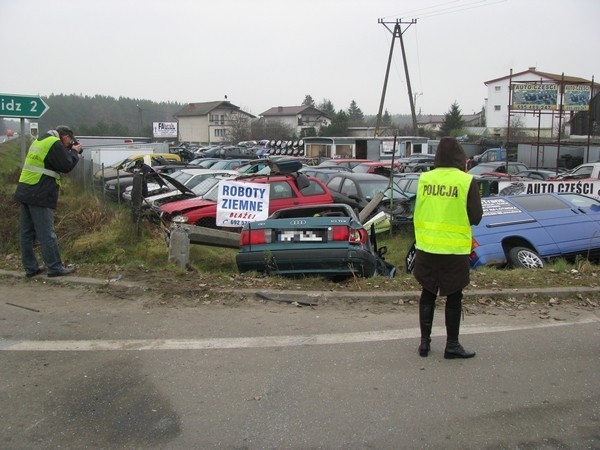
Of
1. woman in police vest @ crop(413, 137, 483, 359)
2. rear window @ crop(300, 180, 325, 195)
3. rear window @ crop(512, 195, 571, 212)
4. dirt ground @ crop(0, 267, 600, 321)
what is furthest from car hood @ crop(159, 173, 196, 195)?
woman in police vest @ crop(413, 137, 483, 359)

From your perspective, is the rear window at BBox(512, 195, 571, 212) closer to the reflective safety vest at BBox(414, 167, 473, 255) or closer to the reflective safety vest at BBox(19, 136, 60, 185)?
the reflective safety vest at BBox(414, 167, 473, 255)

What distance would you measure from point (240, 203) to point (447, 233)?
544cm

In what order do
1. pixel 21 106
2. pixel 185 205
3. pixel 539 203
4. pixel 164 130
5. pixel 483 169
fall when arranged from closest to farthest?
1. pixel 539 203
2. pixel 21 106
3. pixel 185 205
4. pixel 483 169
5. pixel 164 130

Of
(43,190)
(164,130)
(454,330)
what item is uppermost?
(164,130)

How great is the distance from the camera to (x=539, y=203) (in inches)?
333

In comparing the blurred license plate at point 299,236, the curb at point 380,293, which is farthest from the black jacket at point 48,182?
the blurred license plate at point 299,236

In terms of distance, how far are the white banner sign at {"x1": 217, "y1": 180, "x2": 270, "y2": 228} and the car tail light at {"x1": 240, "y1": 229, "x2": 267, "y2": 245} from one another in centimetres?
236

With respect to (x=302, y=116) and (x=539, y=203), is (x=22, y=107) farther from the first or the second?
(x=302, y=116)

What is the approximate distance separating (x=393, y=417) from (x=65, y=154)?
4701 mm

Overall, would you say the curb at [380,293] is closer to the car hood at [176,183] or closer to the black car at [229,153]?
the car hood at [176,183]

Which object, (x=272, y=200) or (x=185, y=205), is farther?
(x=272, y=200)

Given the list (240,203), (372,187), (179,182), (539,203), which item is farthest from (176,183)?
(539,203)

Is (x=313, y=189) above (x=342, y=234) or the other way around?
above

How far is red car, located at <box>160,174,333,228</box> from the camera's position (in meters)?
10.3
